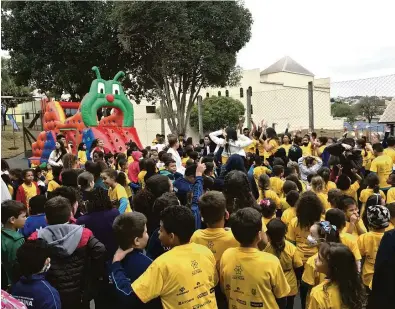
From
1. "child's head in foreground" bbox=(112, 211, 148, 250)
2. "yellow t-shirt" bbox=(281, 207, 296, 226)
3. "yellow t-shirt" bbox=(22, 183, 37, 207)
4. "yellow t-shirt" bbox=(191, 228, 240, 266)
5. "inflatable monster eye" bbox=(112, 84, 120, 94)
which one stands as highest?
"inflatable monster eye" bbox=(112, 84, 120, 94)

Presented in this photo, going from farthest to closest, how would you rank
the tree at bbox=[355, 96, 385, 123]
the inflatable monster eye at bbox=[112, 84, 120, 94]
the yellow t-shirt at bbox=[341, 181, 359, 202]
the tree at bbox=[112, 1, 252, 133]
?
1. the tree at bbox=[355, 96, 385, 123]
2. the tree at bbox=[112, 1, 252, 133]
3. the inflatable monster eye at bbox=[112, 84, 120, 94]
4. the yellow t-shirt at bbox=[341, 181, 359, 202]

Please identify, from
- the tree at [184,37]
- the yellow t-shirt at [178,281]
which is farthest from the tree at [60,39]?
the yellow t-shirt at [178,281]

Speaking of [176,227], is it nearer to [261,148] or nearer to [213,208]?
[213,208]

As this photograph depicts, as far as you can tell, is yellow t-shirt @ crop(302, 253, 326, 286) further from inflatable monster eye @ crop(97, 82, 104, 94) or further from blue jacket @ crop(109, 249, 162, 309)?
inflatable monster eye @ crop(97, 82, 104, 94)

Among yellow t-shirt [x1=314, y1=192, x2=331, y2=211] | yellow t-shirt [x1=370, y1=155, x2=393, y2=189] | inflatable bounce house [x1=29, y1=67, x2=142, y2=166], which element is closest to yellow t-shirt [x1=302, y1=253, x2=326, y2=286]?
yellow t-shirt [x1=314, y1=192, x2=331, y2=211]

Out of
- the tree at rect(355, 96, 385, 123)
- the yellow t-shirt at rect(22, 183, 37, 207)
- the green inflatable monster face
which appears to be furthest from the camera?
the tree at rect(355, 96, 385, 123)

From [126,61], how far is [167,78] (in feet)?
9.06

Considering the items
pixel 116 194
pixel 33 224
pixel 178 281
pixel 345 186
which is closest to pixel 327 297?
pixel 178 281

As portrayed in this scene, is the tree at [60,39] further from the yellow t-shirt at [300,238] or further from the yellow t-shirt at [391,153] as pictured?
the yellow t-shirt at [300,238]

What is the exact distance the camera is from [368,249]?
3.57 metres

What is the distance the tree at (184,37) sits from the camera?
16.4 metres

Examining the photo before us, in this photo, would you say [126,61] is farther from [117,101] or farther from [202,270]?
[202,270]

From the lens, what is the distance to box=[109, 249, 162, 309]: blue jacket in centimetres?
237

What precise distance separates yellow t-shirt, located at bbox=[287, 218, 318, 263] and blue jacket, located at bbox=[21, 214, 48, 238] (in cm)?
226
